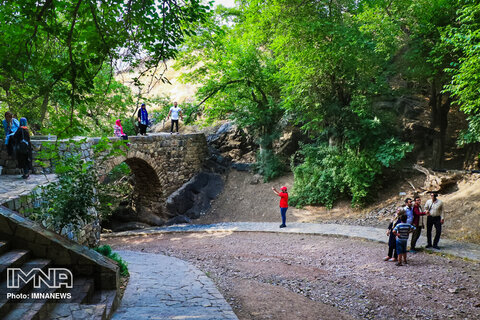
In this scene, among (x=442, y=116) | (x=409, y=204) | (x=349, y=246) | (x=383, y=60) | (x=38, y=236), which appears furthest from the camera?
(x=442, y=116)

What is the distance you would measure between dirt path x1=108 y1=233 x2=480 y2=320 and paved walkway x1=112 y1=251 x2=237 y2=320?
12.3 inches

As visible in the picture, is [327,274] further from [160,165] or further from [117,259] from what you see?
[160,165]

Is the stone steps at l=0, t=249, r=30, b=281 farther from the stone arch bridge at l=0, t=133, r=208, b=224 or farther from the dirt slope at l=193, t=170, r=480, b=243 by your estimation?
the stone arch bridge at l=0, t=133, r=208, b=224

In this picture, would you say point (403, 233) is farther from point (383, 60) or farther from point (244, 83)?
point (244, 83)

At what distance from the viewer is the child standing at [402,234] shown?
22.3 ft

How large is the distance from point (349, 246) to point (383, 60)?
762 centimetres

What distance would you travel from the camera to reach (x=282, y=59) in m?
13.8

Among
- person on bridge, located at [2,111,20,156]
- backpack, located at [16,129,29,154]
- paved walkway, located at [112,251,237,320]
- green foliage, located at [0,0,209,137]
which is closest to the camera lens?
paved walkway, located at [112,251,237,320]

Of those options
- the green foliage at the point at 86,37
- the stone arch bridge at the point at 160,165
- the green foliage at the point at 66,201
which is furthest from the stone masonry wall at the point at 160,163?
the green foliage at the point at 86,37

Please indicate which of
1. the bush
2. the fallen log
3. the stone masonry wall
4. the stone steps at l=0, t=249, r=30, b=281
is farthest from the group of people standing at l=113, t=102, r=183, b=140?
the fallen log

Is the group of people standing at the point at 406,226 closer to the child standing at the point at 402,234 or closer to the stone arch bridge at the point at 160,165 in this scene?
the child standing at the point at 402,234

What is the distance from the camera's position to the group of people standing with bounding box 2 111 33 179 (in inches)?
277

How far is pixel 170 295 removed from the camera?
5070mm

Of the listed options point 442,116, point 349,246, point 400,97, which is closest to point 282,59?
point 400,97
